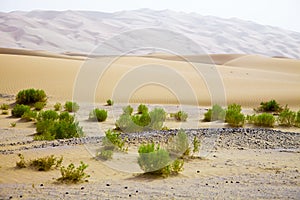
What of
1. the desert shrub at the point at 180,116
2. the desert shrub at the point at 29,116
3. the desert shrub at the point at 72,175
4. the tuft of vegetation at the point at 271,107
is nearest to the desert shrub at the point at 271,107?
the tuft of vegetation at the point at 271,107

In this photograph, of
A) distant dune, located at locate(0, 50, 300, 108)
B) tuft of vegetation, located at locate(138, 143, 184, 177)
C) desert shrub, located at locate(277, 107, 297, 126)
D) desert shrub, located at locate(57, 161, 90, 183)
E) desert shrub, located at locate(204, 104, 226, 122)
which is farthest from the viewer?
distant dune, located at locate(0, 50, 300, 108)

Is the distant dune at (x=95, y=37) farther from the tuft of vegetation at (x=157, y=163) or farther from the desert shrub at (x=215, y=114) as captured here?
the tuft of vegetation at (x=157, y=163)

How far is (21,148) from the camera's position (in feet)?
36.0

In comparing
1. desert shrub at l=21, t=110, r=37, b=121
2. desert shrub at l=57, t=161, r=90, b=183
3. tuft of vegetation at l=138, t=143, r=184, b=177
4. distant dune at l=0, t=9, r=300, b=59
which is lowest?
desert shrub at l=57, t=161, r=90, b=183

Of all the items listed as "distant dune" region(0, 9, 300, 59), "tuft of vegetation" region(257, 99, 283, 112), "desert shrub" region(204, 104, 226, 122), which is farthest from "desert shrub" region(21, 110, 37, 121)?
"distant dune" region(0, 9, 300, 59)

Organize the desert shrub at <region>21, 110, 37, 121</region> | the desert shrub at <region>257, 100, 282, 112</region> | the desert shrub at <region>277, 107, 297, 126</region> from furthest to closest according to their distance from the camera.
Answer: the desert shrub at <region>257, 100, 282, 112</region> → the desert shrub at <region>21, 110, 37, 121</region> → the desert shrub at <region>277, 107, 297, 126</region>

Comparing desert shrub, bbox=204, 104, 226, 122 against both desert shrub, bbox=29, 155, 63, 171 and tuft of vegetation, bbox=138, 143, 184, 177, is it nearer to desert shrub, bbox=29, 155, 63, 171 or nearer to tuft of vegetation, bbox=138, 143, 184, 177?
tuft of vegetation, bbox=138, 143, 184, 177

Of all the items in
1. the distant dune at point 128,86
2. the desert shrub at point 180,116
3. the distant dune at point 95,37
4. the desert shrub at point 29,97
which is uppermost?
the distant dune at point 95,37

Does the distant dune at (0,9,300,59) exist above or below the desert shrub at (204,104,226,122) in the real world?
above

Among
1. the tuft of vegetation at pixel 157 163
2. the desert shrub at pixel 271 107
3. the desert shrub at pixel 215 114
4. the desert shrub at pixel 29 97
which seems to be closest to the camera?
the tuft of vegetation at pixel 157 163

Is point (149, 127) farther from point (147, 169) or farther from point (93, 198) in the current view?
point (93, 198)

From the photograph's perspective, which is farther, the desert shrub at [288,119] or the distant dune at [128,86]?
the distant dune at [128,86]

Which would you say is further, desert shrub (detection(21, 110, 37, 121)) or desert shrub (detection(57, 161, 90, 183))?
desert shrub (detection(21, 110, 37, 121))

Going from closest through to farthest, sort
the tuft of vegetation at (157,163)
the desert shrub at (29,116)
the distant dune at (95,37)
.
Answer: the tuft of vegetation at (157,163) < the desert shrub at (29,116) < the distant dune at (95,37)
